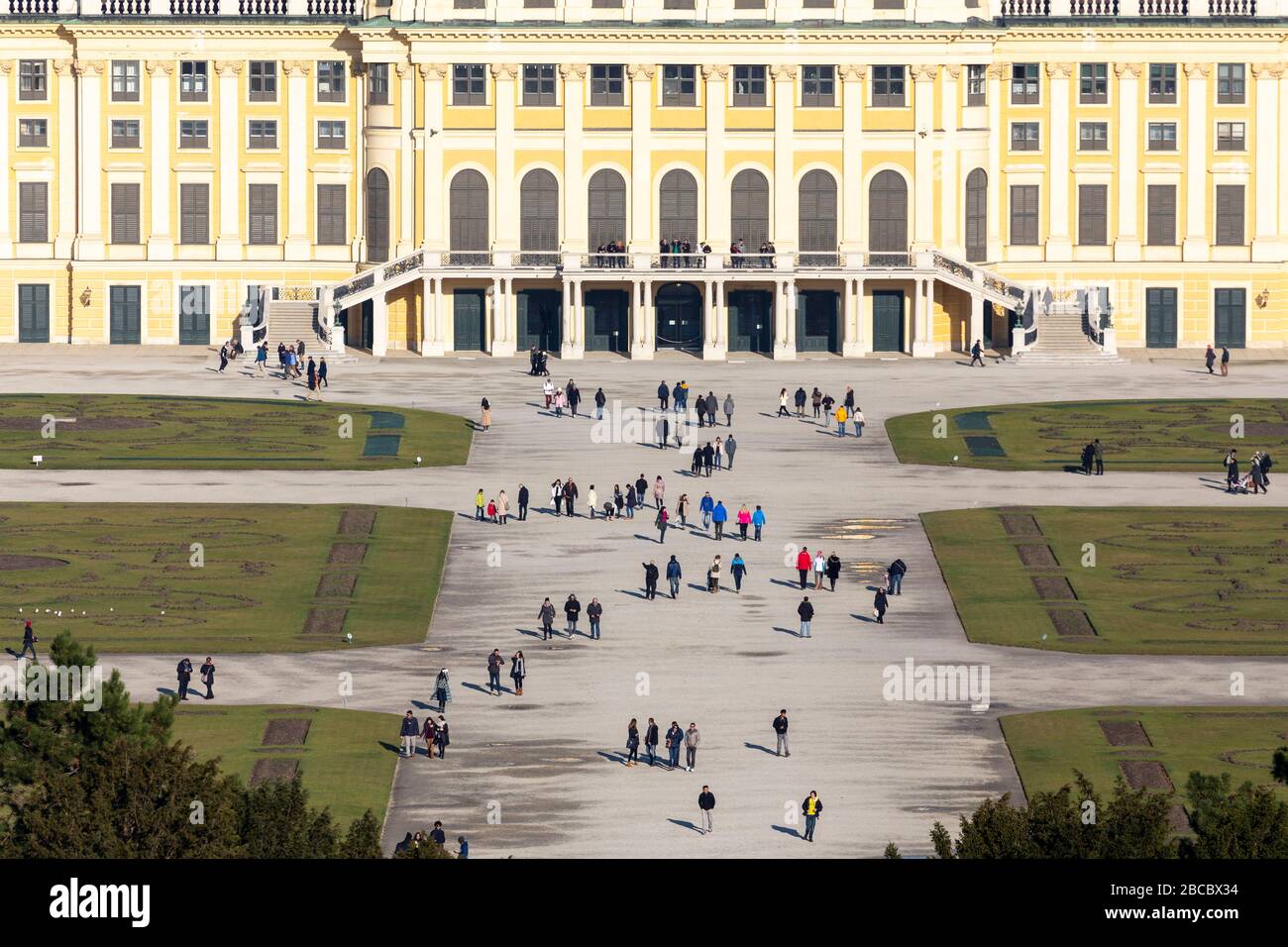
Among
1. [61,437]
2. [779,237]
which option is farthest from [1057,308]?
[61,437]

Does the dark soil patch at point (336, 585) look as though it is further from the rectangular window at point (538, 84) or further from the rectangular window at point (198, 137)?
the rectangular window at point (198, 137)

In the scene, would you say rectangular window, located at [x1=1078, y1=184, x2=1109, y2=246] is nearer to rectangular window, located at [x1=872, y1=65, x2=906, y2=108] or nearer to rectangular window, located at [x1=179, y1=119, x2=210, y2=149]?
rectangular window, located at [x1=872, y1=65, x2=906, y2=108]

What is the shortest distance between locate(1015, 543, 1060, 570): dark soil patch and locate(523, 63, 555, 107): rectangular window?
57.1 metres

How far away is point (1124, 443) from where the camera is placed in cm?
9844

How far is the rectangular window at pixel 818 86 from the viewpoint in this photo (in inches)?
5098

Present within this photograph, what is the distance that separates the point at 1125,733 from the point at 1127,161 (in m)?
82.2

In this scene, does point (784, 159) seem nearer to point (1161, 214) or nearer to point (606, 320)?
point (606, 320)

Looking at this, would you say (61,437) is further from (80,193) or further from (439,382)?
(80,193)

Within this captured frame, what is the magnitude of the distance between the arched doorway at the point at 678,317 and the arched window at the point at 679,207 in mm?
3255

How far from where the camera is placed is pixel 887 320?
129 m

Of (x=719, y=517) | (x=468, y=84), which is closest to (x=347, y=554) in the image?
(x=719, y=517)

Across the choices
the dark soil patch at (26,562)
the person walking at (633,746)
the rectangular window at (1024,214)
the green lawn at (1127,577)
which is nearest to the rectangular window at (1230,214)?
the rectangular window at (1024,214)
